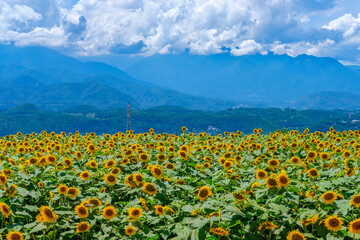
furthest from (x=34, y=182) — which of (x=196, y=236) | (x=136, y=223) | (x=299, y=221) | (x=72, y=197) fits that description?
(x=299, y=221)

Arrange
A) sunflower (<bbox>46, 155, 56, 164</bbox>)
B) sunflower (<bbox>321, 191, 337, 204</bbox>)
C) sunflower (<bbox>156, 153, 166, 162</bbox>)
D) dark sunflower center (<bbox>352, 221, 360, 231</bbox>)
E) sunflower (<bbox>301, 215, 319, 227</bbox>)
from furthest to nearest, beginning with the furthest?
sunflower (<bbox>156, 153, 166, 162</bbox>) < sunflower (<bbox>46, 155, 56, 164</bbox>) < sunflower (<bbox>321, 191, 337, 204</bbox>) < sunflower (<bbox>301, 215, 319, 227</bbox>) < dark sunflower center (<bbox>352, 221, 360, 231</bbox>)

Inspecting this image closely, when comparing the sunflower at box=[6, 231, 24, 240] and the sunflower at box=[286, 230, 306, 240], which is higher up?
the sunflower at box=[286, 230, 306, 240]

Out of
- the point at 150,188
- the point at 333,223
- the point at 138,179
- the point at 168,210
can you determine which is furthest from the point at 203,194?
the point at 333,223

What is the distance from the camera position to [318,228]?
3508 millimetres

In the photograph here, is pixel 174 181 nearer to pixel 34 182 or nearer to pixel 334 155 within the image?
pixel 34 182

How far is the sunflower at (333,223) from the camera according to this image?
331 cm

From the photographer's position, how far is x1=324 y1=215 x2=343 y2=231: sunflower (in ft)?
10.9

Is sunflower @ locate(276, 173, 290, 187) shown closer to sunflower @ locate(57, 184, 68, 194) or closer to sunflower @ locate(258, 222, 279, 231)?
sunflower @ locate(258, 222, 279, 231)

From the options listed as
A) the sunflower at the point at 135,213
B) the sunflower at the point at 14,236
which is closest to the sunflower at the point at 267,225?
the sunflower at the point at 135,213

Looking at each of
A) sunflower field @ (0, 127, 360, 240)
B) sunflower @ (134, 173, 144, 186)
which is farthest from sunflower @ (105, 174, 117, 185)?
sunflower @ (134, 173, 144, 186)

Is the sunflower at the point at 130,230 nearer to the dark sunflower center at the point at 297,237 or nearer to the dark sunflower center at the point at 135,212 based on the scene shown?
the dark sunflower center at the point at 135,212

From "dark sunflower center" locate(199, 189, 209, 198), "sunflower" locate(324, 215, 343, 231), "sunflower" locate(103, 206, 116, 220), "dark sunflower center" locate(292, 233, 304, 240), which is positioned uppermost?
"dark sunflower center" locate(199, 189, 209, 198)

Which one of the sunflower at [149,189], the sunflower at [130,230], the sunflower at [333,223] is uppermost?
the sunflower at [149,189]

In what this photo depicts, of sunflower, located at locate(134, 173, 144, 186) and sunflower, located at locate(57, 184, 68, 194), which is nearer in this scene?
sunflower, located at locate(57, 184, 68, 194)
